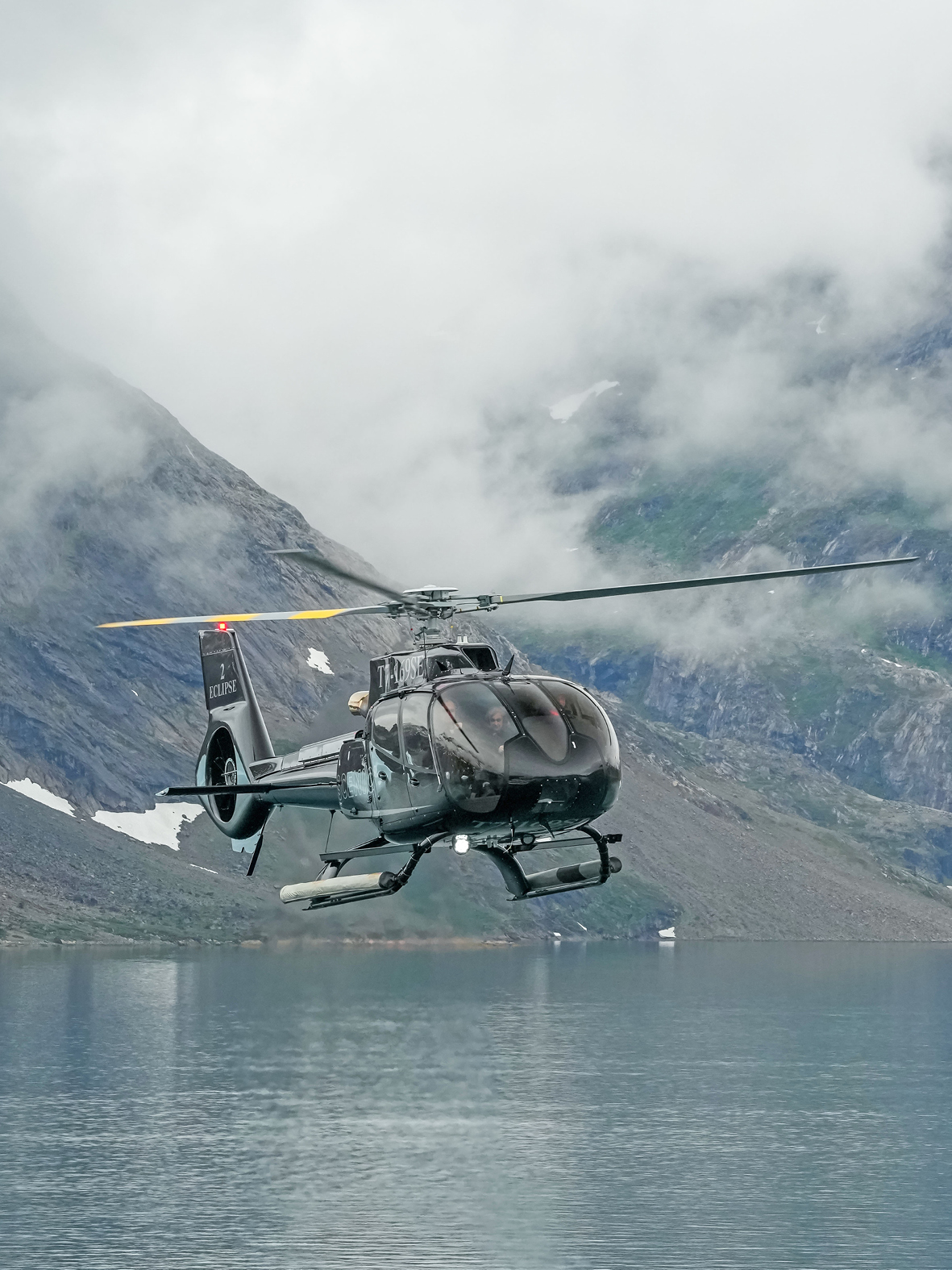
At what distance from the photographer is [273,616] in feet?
147

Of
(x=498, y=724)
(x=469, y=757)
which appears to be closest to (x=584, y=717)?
(x=498, y=724)

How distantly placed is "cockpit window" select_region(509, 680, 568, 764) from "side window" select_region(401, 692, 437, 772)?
2.49 metres

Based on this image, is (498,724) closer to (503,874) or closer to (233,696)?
(503,874)

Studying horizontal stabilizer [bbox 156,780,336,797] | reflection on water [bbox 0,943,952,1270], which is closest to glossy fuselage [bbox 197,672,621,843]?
horizontal stabilizer [bbox 156,780,336,797]

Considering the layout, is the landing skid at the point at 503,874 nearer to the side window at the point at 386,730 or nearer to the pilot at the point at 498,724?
the side window at the point at 386,730

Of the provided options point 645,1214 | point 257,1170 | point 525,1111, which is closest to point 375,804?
point 645,1214

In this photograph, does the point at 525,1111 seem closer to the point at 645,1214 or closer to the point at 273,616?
the point at 645,1214

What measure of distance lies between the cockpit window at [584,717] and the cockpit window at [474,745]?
4.88 ft

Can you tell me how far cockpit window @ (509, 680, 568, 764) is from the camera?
42281 mm

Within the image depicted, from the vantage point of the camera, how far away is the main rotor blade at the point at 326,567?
3712 centimetres

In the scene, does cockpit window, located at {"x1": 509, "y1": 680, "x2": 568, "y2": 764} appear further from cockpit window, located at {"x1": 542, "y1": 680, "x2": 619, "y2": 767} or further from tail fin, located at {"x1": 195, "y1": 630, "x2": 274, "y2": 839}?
tail fin, located at {"x1": 195, "y1": 630, "x2": 274, "y2": 839}

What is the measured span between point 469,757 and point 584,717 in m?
3.26

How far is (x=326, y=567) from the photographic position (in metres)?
39.2

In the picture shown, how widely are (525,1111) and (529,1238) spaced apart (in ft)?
168
